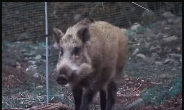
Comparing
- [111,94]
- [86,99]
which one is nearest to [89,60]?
[86,99]

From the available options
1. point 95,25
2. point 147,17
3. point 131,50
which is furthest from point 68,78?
point 147,17

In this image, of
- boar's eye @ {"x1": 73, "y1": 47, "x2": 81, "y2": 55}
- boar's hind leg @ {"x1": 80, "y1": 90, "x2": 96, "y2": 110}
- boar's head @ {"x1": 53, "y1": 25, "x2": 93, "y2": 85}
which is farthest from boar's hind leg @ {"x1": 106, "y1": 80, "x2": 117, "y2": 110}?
boar's eye @ {"x1": 73, "y1": 47, "x2": 81, "y2": 55}

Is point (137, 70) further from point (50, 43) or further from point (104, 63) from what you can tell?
point (104, 63)

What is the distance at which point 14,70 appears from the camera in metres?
10.8

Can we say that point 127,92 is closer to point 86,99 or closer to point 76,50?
point 86,99

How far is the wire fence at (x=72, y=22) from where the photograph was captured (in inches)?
385

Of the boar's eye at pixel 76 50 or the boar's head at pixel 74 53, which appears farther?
the boar's eye at pixel 76 50

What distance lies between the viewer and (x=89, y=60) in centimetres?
625

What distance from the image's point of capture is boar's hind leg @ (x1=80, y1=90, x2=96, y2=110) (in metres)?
6.33

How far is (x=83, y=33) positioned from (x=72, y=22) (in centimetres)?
825

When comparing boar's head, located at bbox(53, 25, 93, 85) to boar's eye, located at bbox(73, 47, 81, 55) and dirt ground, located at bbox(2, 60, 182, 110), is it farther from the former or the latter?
dirt ground, located at bbox(2, 60, 182, 110)

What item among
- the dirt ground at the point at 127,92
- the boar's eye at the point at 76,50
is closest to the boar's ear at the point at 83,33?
the boar's eye at the point at 76,50

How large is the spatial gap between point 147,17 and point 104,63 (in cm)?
759

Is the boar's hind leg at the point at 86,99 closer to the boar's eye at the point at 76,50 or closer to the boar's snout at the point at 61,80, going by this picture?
the boar's eye at the point at 76,50
